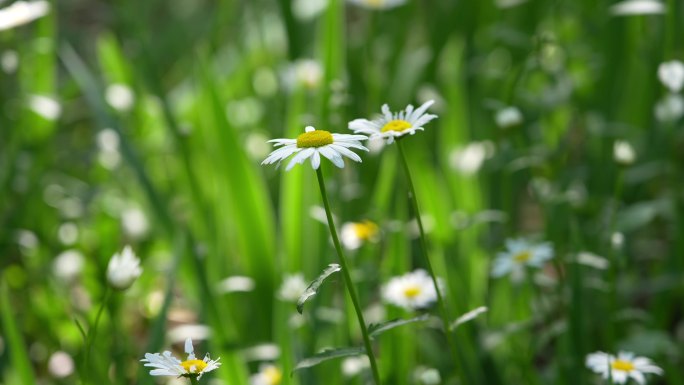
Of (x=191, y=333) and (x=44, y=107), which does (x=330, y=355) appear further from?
(x=44, y=107)

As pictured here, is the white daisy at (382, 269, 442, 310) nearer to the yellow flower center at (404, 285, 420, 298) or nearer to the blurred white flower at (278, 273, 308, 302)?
the yellow flower center at (404, 285, 420, 298)

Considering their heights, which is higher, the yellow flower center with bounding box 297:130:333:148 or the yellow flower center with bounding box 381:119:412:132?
the yellow flower center with bounding box 381:119:412:132

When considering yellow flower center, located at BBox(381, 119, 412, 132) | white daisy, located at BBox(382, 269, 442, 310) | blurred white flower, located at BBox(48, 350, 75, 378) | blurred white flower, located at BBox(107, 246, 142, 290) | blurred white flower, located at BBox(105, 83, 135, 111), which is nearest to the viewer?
yellow flower center, located at BBox(381, 119, 412, 132)

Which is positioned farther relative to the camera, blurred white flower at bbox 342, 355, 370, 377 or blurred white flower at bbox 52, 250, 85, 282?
blurred white flower at bbox 52, 250, 85, 282

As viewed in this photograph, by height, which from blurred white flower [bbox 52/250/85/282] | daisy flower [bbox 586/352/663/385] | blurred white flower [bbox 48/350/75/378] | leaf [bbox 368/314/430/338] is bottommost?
daisy flower [bbox 586/352/663/385]

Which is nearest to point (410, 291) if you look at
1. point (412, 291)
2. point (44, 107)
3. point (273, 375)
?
point (412, 291)

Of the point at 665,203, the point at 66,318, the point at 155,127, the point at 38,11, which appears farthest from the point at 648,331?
the point at 155,127

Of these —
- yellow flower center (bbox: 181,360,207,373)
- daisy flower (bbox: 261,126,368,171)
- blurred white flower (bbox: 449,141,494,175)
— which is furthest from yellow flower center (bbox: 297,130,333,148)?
blurred white flower (bbox: 449,141,494,175)
